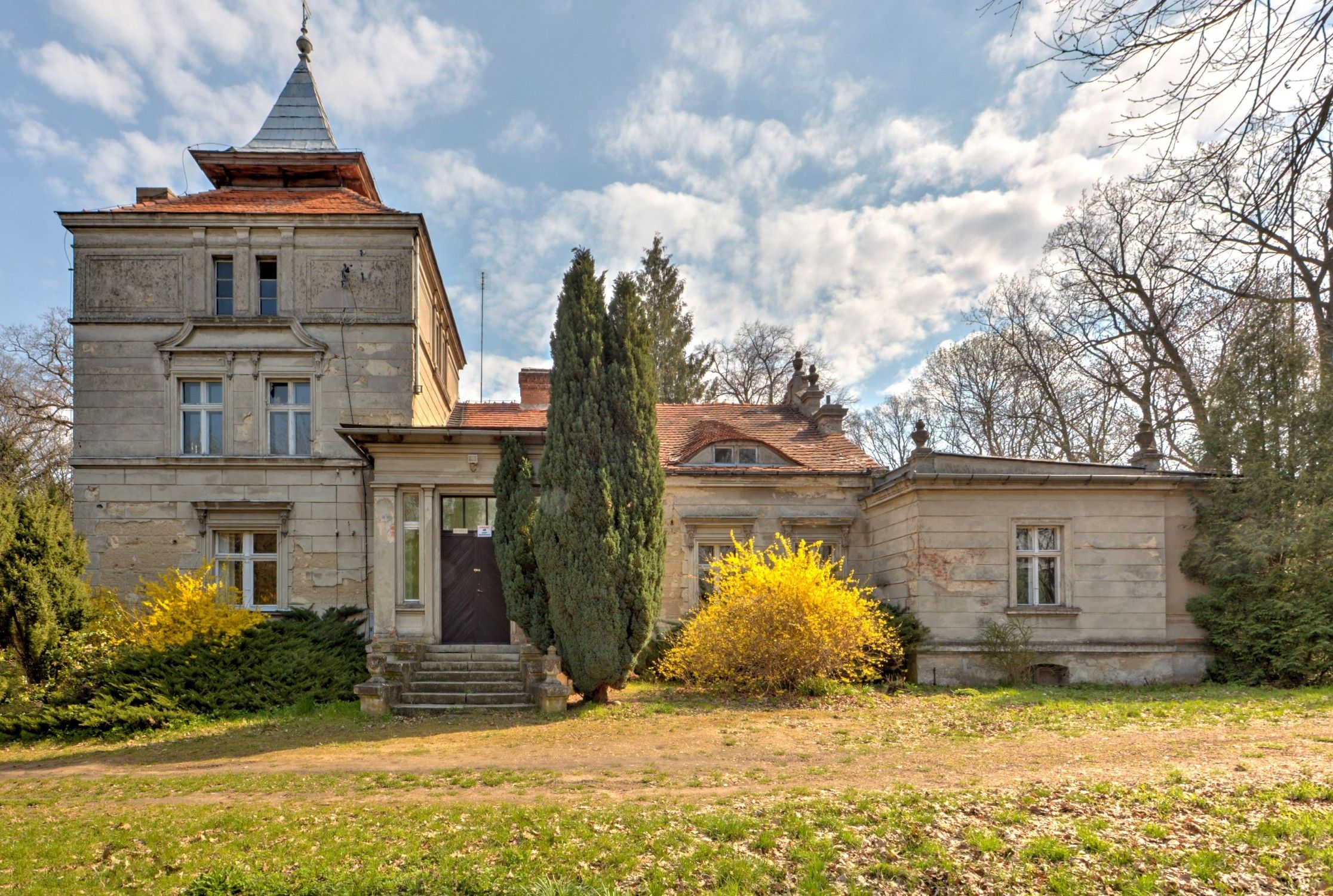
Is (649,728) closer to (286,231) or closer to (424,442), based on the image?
(424,442)

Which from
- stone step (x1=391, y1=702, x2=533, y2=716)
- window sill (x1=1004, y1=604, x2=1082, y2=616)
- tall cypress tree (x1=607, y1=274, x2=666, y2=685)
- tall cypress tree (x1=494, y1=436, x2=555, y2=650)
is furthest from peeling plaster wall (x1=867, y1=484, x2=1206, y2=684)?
stone step (x1=391, y1=702, x2=533, y2=716)

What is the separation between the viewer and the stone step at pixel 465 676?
1342 centimetres

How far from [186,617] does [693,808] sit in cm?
1087

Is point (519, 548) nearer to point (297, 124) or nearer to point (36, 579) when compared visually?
point (36, 579)

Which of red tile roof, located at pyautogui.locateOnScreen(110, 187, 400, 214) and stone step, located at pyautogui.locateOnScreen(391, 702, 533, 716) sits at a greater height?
red tile roof, located at pyautogui.locateOnScreen(110, 187, 400, 214)

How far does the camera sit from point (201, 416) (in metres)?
16.5

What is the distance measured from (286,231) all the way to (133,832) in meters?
13.0

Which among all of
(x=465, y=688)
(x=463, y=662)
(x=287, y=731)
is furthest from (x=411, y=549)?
(x=287, y=731)

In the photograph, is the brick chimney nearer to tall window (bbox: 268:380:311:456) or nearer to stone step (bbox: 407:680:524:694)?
tall window (bbox: 268:380:311:456)

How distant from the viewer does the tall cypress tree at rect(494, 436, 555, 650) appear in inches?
543

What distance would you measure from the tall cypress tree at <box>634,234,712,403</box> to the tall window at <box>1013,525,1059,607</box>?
17.6m

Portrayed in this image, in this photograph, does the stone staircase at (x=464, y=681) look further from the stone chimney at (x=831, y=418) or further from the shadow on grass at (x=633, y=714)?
the stone chimney at (x=831, y=418)

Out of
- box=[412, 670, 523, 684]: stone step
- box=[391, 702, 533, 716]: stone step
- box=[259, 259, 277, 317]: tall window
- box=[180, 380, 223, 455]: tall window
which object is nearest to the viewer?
box=[391, 702, 533, 716]: stone step

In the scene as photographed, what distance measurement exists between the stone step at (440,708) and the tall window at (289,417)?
635 centimetres
